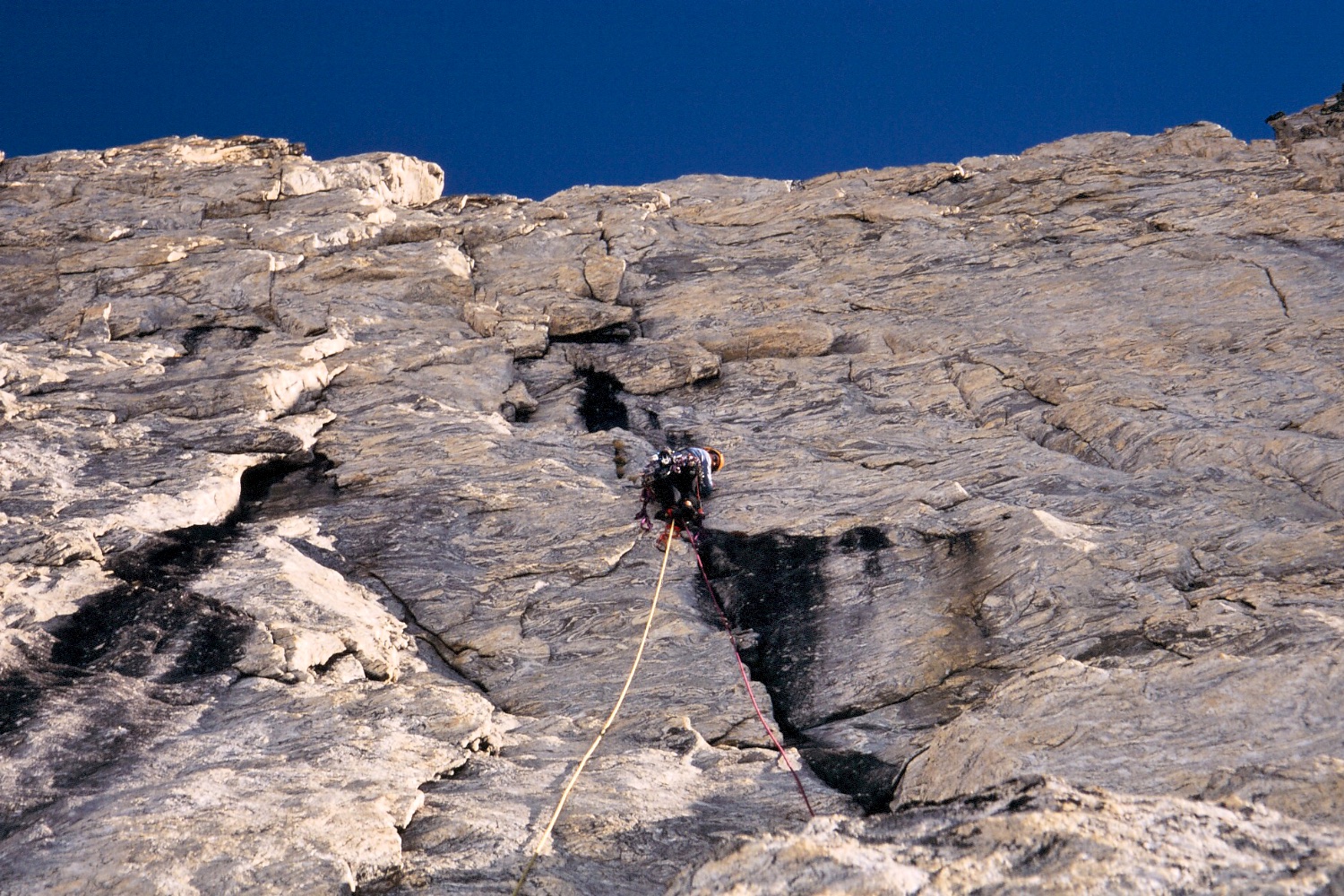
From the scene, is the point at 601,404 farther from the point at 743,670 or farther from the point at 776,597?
the point at 743,670

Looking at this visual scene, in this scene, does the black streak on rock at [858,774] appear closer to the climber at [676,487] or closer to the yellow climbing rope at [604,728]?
the yellow climbing rope at [604,728]

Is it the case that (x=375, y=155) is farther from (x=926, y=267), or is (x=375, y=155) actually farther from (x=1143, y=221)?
(x=1143, y=221)

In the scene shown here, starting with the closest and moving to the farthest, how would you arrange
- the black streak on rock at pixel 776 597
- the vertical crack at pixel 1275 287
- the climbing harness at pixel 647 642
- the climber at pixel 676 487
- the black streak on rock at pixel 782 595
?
the climbing harness at pixel 647 642 → the black streak on rock at pixel 782 595 → the black streak on rock at pixel 776 597 → the climber at pixel 676 487 → the vertical crack at pixel 1275 287

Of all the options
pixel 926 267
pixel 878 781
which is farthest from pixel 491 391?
pixel 878 781

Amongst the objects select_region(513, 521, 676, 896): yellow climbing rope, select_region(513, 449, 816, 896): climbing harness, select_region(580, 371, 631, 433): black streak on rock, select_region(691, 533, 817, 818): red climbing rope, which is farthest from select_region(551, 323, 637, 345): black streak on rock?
select_region(691, 533, 817, 818): red climbing rope

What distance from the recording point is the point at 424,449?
41.3ft

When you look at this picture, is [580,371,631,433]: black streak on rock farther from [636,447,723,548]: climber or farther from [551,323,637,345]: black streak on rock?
[636,447,723,548]: climber

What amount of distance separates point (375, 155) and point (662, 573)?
775 inches

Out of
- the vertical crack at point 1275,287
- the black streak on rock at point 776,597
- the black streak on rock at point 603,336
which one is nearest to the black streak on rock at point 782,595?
the black streak on rock at point 776,597

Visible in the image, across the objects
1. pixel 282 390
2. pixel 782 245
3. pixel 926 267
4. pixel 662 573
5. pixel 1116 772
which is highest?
pixel 782 245

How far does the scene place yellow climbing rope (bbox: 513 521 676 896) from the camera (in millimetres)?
5458

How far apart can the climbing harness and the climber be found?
1 centimetres

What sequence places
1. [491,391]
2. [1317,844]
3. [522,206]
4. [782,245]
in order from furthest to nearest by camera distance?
[522,206] < [782,245] < [491,391] < [1317,844]

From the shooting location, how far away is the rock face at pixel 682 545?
5398 mm
